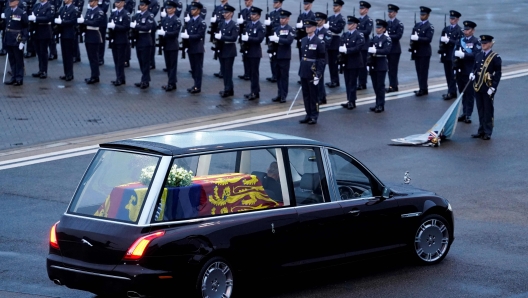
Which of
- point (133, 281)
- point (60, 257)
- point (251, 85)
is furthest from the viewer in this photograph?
point (251, 85)

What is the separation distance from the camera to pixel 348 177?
9.69m

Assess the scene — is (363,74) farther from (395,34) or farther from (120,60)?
(120,60)

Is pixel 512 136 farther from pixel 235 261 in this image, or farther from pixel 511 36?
pixel 511 36

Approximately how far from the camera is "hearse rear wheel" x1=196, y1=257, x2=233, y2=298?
850 cm

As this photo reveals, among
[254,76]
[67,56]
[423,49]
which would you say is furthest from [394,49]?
[67,56]

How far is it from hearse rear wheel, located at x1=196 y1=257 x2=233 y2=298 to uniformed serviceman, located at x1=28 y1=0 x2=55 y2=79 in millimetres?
16133

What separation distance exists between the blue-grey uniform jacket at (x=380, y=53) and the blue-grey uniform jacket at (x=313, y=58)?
202 cm

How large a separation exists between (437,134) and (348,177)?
7.99m

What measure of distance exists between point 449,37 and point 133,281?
15.5 m

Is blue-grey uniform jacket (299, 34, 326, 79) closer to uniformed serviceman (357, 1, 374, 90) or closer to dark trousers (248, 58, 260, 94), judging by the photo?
dark trousers (248, 58, 260, 94)

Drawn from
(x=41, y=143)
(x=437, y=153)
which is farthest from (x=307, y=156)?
(x=41, y=143)

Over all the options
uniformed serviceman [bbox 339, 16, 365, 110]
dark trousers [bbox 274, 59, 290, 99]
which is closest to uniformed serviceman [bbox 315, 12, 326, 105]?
uniformed serviceman [bbox 339, 16, 365, 110]

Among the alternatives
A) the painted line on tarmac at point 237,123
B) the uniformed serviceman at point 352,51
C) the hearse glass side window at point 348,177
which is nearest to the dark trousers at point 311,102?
the painted line on tarmac at point 237,123

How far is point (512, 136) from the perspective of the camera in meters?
18.1
